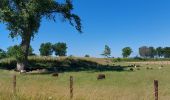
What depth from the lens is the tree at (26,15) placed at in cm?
5544

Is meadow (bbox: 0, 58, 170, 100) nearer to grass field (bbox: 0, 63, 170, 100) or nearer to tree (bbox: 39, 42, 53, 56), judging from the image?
grass field (bbox: 0, 63, 170, 100)

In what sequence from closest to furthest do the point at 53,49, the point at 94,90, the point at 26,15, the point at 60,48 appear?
the point at 94,90, the point at 26,15, the point at 60,48, the point at 53,49

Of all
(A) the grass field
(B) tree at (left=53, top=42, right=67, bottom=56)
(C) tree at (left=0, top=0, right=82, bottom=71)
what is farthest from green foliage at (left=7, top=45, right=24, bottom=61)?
(B) tree at (left=53, top=42, right=67, bottom=56)

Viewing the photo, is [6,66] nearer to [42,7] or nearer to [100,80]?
[42,7]

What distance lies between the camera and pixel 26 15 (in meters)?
54.9

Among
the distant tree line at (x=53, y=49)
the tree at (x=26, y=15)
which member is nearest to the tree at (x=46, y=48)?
the distant tree line at (x=53, y=49)

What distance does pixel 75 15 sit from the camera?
63188 millimetres

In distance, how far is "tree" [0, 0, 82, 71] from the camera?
5544 cm

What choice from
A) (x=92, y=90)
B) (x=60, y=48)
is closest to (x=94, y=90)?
(x=92, y=90)

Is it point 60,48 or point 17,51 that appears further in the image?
point 60,48

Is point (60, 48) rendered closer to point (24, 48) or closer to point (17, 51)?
point (24, 48)

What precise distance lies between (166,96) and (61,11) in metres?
37.1

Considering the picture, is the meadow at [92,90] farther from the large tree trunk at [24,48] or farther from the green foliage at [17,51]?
the large tree trunk at [24,48]

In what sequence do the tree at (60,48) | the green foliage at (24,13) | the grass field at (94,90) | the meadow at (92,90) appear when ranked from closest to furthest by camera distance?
the meadow at (92,90), the grass field at (94,90), the green foliage at (24,13), the tree at (60,48)
